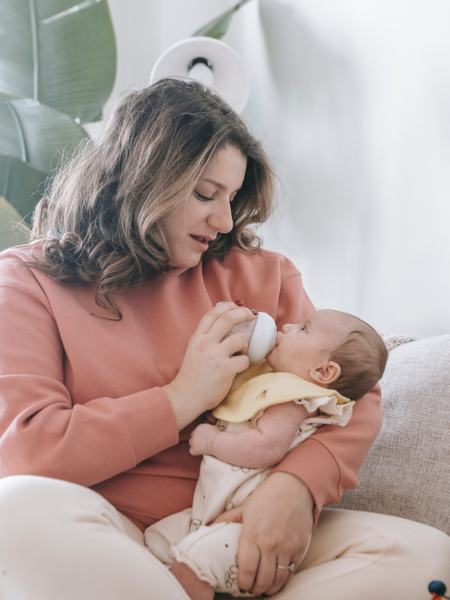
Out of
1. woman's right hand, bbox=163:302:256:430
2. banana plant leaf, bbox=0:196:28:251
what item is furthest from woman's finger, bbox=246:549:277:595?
banana plant leaf, bbox=0:196:28:251

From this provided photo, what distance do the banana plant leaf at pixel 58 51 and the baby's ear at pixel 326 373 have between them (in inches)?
54.0

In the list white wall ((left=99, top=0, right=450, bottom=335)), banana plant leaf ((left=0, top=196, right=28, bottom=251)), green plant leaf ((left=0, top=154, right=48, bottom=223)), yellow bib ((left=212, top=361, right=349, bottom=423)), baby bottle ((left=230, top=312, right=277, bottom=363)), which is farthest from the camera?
green plant leaf ((left=0, top=154, right=48, bottom=223))

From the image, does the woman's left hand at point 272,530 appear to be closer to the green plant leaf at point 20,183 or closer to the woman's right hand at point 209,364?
the woman's right hand at point 209,364

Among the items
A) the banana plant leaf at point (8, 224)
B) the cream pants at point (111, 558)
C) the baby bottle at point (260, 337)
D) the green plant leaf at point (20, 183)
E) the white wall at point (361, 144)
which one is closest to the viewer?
the cream pants at point (111, 558)

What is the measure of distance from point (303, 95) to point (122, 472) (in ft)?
4.49

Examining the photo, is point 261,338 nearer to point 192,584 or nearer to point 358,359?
point 358,359

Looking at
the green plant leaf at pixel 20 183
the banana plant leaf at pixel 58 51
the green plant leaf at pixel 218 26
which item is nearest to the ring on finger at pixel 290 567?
the green plant leaf at pixel 20 183

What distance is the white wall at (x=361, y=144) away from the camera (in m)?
1.71

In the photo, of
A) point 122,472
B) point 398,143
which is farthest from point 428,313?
point 122,472

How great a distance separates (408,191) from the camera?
177 centimetres

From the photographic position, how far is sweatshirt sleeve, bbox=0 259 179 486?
1068 mm

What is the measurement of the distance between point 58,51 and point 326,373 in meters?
1.42

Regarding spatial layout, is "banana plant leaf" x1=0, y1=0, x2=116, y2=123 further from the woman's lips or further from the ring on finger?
the ring on finger

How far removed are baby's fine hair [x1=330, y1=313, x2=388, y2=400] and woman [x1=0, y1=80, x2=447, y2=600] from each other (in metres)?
0.08
